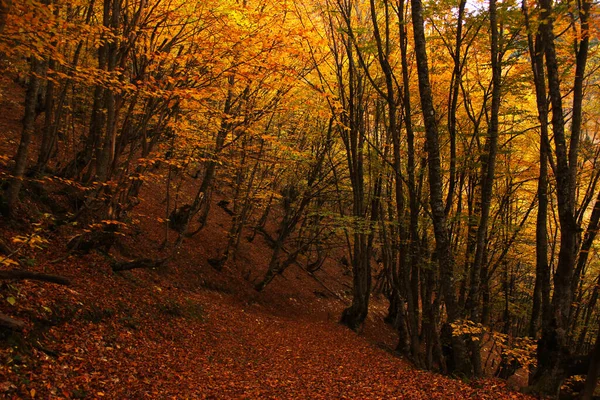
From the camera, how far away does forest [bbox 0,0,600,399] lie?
6410mm

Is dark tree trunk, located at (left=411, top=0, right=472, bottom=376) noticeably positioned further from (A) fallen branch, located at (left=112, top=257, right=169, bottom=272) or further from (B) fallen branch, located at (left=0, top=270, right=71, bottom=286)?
(A) fallen branch, located at (left=112, top=257, right=169, bottom=272)

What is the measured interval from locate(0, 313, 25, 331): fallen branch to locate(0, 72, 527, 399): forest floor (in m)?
0.09

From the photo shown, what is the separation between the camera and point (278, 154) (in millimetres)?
17891

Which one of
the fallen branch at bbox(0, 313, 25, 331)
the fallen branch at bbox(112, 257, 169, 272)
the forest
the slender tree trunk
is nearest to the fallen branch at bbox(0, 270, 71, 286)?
the forest

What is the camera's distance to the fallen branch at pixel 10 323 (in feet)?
15.6

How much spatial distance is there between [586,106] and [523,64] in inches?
270

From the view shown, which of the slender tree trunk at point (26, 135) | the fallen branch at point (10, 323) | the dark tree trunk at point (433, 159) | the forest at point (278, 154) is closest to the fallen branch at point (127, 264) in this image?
the forest at point (278, 154)

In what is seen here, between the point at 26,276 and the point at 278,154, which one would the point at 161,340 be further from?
the point at 278,154

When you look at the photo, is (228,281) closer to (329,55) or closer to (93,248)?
(93,248)

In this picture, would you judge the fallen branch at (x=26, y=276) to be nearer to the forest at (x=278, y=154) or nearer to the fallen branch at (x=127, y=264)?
the forest at (x=278, y=154)

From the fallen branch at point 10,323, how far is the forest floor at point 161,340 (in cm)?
9

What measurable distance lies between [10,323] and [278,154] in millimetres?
13801

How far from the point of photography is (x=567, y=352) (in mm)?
6332

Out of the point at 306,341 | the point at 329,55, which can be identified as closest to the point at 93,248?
the point at 306,341
